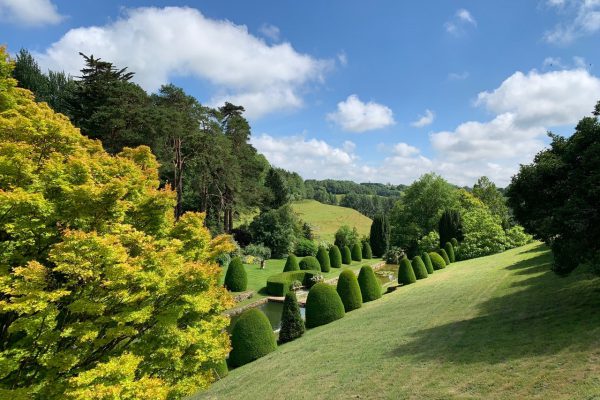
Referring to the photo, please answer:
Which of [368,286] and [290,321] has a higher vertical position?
[368,286]

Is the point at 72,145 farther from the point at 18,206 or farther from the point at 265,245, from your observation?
the point at 265,245

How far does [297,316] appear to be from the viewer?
17.1 m

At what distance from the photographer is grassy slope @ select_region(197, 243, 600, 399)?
7.71 metres

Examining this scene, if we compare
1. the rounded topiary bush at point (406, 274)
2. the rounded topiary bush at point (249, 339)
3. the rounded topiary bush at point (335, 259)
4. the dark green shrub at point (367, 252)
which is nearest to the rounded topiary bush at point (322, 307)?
the rounded topiary bush at point (249, 339)

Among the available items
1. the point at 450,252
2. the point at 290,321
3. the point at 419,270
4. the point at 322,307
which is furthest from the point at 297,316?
the point at 450,252

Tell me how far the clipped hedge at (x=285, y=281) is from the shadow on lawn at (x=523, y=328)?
17338 millimetres

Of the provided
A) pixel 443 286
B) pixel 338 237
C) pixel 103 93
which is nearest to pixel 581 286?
pixel 443 286

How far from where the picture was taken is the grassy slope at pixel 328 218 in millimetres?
80594

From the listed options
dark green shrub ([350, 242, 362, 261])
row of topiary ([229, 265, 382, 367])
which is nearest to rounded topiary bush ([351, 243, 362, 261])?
dark green shrub ([350, 242, 362, 261])

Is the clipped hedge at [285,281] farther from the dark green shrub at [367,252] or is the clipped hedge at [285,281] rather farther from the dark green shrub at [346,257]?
the dark green shrub at [367,252]

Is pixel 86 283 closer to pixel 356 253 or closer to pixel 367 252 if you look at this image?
pixel 356 253

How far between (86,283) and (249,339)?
850 cm

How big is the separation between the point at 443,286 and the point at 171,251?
1676 cm

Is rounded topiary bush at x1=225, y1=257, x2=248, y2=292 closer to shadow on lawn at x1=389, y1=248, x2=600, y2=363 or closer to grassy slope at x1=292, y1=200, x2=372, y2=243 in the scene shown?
shadow on lawn at x1=389, y1=248, x2=600, y2=363
